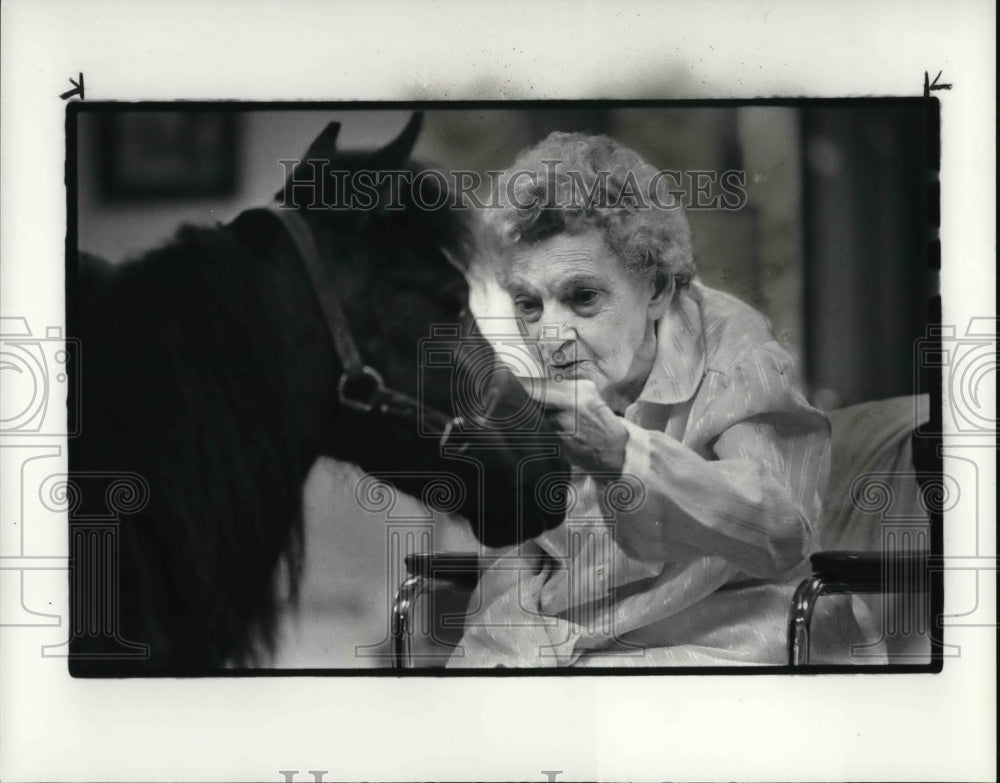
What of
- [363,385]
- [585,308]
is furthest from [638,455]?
[363,385]

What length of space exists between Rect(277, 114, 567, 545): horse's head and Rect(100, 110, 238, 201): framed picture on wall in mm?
165

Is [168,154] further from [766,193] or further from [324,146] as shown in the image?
[766,193]

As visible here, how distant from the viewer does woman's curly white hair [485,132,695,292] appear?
197cm

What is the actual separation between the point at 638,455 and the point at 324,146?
942 mm

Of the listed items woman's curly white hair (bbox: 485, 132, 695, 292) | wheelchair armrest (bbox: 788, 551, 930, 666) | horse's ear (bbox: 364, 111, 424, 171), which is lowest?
wheelchair armrest (bbox: 788, 551, 930, 666)

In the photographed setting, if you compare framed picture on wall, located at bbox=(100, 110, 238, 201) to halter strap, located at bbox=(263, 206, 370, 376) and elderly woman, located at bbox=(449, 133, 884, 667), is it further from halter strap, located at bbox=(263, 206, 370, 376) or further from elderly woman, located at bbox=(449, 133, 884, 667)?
elderly woman, located at bbox=(449, 133, 884, 667)

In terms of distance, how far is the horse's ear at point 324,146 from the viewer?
1.98 m

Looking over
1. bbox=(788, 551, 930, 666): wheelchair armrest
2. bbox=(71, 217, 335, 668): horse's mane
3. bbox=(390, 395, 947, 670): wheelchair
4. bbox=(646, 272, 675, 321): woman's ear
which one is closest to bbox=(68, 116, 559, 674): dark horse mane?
bbox=(71, 217, 335, 668): horse's mane

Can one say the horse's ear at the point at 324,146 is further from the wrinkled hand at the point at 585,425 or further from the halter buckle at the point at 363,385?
the wrinkled hand at the point at 585,425

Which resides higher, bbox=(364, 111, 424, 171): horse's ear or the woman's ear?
bbox=(364, 111, 424, 171): horse's ear

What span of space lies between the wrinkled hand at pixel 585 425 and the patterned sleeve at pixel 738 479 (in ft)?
0.10

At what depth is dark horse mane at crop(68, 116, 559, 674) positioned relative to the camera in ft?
6.43

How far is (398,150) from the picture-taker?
1.97 metres

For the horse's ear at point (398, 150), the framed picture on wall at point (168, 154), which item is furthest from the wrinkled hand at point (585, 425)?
the framed picture on wall at point (168, 154)
